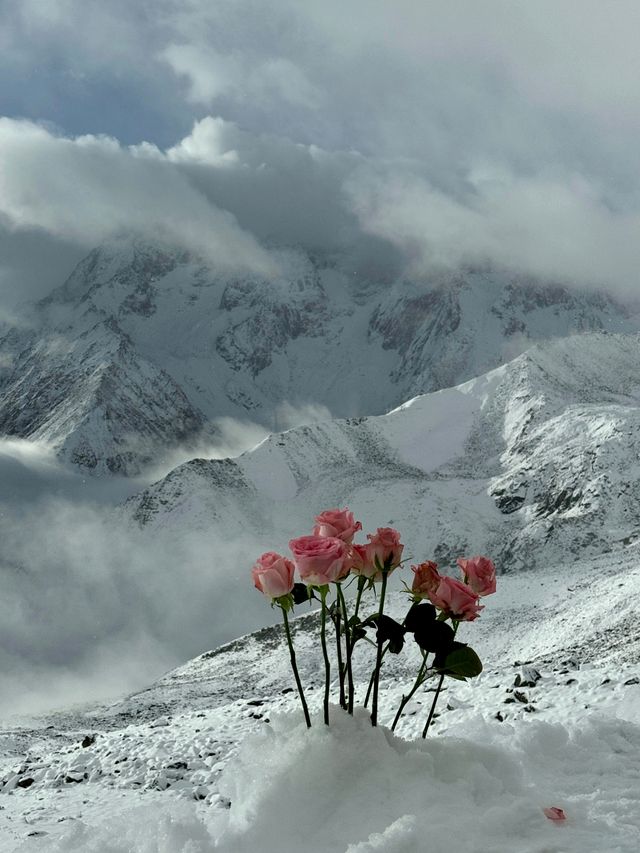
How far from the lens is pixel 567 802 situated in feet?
13.5

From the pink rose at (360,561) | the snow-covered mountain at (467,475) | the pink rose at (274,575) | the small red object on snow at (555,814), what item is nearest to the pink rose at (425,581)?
the pink rose at (360,561)

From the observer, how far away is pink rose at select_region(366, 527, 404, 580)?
4527 mm

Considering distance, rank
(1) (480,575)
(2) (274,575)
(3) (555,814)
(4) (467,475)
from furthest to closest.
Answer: (4) (467,475) → (1) (480,575) → (2) (274,575) → (3) (555,814)

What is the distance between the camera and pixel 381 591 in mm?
4312

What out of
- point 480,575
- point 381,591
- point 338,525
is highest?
point 338,525

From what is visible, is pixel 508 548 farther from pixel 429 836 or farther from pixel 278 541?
pixel 429 836

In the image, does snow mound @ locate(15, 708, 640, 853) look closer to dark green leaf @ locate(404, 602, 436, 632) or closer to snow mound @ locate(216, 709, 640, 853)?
snow mound @ locate(216, 709, 640, 853)

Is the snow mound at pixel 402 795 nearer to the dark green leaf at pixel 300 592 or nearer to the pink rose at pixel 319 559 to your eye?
the dark green leaf at pixel 300 592

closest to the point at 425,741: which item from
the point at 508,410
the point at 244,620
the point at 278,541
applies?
the point at 244,620

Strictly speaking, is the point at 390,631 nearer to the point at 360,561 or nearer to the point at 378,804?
the point at 360,561

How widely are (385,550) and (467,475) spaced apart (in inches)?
4671

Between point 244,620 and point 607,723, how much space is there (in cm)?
9072

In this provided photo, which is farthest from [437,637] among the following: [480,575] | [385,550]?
→ [385,550]

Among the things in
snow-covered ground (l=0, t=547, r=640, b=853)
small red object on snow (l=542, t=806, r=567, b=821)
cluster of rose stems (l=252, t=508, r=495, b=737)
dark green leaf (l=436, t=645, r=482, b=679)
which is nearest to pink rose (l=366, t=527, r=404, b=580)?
cluster of rose stems (l=252, t=508, r=495, b=737)
